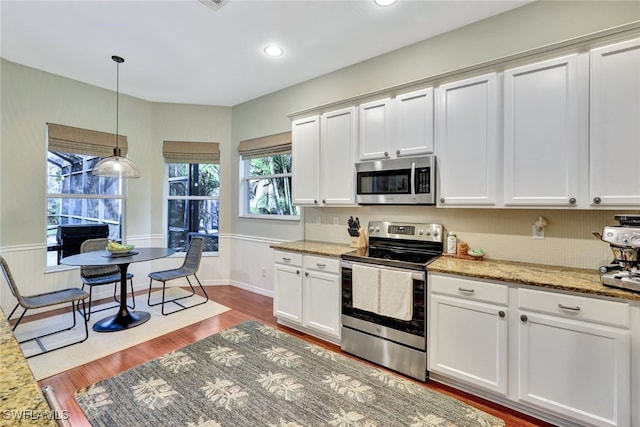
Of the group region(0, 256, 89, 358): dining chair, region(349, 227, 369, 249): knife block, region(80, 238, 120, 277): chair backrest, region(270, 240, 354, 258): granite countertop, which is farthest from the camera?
region(80, 238, 120, 277): chair backrest

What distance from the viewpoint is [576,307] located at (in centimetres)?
171

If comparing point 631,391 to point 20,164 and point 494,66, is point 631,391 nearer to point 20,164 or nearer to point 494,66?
point 494,66

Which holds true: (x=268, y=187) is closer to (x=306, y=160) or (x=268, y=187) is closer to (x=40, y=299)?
(x=306, y=160)

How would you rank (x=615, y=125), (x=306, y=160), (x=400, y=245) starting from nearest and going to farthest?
(x=615, y=125)
(x=400, y=245)
(x=306, y=160)

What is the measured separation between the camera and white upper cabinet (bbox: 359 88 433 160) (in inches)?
98.8

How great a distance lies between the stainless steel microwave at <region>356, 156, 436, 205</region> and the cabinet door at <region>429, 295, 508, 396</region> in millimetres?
872

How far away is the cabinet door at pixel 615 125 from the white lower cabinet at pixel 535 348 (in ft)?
2.32

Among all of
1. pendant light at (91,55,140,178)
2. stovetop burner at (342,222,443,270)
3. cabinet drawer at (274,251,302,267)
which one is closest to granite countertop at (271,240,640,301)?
stovetop burner at (342,222,443,270)

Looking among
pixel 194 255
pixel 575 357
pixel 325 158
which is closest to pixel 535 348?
pixel 575 357

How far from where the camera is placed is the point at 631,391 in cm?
159

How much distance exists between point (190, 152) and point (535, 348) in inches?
188

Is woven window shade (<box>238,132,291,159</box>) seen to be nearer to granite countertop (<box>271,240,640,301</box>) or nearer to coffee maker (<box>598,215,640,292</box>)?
granite countertop (<box>271,240,640,301</box>)

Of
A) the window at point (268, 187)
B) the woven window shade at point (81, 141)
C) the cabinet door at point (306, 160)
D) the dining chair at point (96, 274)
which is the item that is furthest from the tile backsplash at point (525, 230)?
the woven window shade at point (81, 141)

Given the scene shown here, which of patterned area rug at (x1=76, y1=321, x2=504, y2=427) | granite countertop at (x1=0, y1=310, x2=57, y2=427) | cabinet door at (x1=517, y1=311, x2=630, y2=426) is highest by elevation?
granite countertop at (x1=0, y1=310, x2=57, y2=427)
